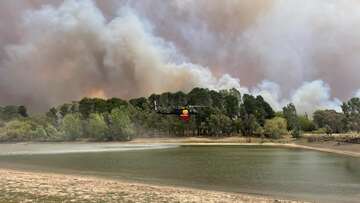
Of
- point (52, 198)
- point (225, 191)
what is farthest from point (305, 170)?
point (52, 198)

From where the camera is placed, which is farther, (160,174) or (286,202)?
(160,174)

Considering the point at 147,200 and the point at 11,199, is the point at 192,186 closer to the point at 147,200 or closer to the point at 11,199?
the point at 147,200

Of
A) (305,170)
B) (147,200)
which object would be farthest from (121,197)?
(305,170)

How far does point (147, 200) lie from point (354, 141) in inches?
4427

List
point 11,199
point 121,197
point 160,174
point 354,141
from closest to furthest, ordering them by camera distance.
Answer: point 11,199 < point 121,197 < point 160,174 < point 354,141

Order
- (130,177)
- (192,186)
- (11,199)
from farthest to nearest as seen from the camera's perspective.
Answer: (130,177) < (192,186) < (11,199)

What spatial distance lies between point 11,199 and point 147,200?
954cm

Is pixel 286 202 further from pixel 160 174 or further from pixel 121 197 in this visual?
pixel 160 174

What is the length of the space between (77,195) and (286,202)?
53.0ft

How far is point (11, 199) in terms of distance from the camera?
94.9 ft

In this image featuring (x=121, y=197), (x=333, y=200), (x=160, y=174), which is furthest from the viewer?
(x=160, y=174)

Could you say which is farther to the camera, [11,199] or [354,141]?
[354,141]

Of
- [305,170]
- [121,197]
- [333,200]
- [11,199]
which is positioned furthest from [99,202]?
[305,170]

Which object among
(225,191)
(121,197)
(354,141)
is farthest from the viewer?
(354,141)
